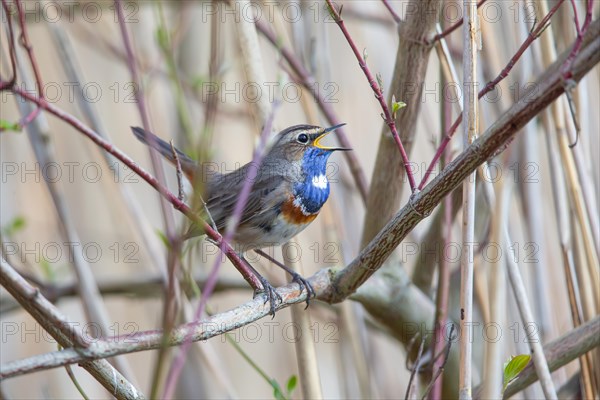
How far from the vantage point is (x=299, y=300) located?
2.54 metres

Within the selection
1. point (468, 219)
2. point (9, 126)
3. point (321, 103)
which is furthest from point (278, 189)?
point (9, 126)

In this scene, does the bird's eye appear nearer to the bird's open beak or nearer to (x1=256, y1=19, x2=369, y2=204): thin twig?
the bird's open beak

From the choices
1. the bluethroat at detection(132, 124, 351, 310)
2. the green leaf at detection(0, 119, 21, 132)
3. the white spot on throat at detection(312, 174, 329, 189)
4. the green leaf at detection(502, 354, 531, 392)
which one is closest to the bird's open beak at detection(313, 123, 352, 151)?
the bluethroat at detection(132, 124, 351, 310)

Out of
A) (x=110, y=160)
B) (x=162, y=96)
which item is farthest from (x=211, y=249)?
(x=110, y=160)

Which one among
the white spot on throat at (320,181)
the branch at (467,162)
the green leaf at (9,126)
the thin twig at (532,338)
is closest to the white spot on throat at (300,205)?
the white spot on throat at (320,181)

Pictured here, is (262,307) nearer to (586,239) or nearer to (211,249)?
(586,239)

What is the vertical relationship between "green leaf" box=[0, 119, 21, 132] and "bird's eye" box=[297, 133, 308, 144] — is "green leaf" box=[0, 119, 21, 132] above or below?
below

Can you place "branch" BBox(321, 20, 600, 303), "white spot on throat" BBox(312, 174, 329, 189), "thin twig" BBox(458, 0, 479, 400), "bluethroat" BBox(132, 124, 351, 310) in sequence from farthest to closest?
"white spot on throat" BBox(312, 174, 329, 189) < "bluethroat" BBox(132, 124, 351, 310) < "thin twig" BBox(458, 0, 479, 400) < "branch" BBox(321, 20, 600, 303)

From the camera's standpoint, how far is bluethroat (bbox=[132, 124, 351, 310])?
3404 mm

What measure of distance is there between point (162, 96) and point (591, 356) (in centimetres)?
304

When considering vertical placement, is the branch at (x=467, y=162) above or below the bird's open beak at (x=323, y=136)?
below

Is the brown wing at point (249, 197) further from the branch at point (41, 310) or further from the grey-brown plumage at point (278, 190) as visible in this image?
the branch at point (41, 310)

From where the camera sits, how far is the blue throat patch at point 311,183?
348 centimetres

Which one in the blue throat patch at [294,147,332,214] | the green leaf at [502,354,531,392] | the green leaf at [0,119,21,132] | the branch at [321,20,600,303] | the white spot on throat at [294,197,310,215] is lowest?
the green leaf at [502,354,531,392]
